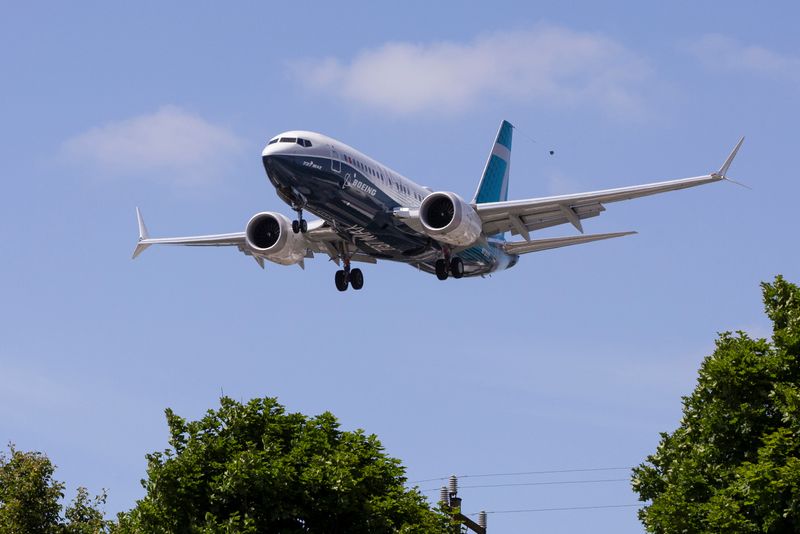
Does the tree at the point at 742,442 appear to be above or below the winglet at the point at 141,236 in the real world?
below

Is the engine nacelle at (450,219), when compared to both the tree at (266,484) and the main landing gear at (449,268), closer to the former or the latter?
the main landing gear at (449,268)

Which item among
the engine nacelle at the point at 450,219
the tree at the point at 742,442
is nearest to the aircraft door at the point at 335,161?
the engine nacelle at the point at 450,219

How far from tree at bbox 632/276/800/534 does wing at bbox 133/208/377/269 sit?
21003 mm

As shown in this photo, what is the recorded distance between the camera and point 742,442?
37781 mm

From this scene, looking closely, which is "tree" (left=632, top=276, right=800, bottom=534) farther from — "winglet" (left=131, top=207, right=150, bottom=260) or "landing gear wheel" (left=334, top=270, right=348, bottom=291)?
"winglet" (left=131, top=207, right=150, bottom=260)

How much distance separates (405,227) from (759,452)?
2128 cm

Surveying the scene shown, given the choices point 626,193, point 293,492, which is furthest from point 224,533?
point 626,193

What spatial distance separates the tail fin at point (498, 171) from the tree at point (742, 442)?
106 feet

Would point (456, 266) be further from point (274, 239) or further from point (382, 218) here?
point (274, 239)

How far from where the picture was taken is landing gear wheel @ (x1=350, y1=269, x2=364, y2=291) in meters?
58.5

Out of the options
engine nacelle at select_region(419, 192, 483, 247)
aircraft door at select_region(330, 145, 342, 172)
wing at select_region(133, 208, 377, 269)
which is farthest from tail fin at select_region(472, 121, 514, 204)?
aircraft door at select_region(330, 145, 342, 172)

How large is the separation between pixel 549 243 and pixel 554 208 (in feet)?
15.0

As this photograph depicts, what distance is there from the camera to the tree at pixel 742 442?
34.9 meters

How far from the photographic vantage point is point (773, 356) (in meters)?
38.1
